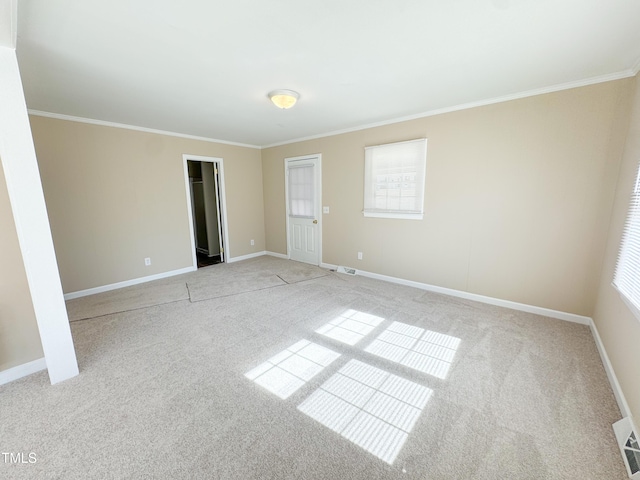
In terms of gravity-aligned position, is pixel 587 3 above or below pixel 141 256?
above

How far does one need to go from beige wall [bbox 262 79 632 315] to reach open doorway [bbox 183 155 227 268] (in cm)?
291

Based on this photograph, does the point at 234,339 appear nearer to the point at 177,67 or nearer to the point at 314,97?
the point at 177,67

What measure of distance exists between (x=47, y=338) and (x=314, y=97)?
126 inches

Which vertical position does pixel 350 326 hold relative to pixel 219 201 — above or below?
below

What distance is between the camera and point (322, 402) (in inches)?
69.2

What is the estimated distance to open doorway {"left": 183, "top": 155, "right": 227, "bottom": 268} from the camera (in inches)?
198

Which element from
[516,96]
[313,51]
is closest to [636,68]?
[516,96]

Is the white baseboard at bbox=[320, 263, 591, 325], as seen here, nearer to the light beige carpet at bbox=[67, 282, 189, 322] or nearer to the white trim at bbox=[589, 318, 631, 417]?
the white trim at bbox=[589, 318, 631, 417]

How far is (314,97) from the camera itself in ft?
9.34

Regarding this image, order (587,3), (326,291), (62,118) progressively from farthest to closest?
(326,291) < (62,118) < (587,3)

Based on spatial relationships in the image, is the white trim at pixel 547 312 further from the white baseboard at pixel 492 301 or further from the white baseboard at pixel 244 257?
the white baseboard at pixel 244 257

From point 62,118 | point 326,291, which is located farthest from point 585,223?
point 62,118

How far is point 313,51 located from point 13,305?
3.04m

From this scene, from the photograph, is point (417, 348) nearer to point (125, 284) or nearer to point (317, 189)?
point (317, 189)
